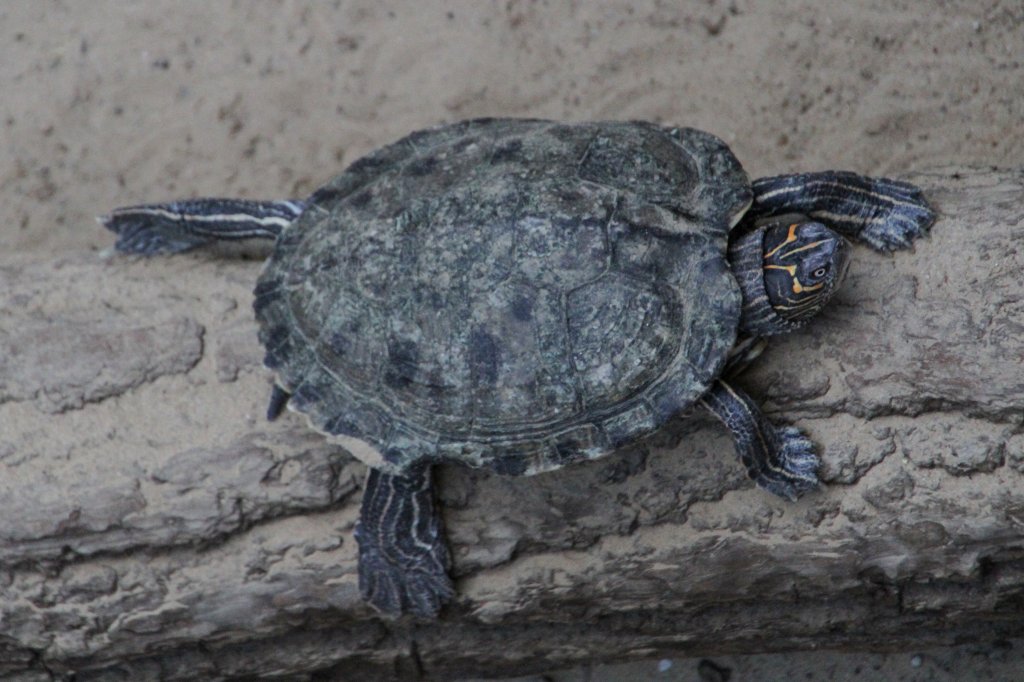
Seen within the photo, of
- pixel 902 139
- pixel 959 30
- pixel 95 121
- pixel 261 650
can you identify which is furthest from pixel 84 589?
pixel 959 30

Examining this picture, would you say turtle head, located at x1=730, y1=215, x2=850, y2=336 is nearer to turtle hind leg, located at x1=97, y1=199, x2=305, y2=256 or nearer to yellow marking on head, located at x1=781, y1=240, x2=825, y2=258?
yellow marking on head, located at x1=781, y1=240, x2=825, y2=258

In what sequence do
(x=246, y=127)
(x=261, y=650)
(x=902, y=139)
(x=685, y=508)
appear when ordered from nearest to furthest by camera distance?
(x=685, y=508), (x=261, y=650), (x=902, y=139), (x=246, y=127)

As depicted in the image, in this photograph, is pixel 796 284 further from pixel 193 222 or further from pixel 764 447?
pixel 193 222

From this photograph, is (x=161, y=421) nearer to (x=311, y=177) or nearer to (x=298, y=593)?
(x=298, y=593)

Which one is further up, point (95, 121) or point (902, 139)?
point (95, 121)

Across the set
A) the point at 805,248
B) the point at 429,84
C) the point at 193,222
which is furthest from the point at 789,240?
the point at 429,84

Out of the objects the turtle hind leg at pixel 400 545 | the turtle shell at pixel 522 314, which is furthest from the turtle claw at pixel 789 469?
the turtle hind leg at pixel 400 545

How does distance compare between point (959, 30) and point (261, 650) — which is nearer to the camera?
point (261, 650)
